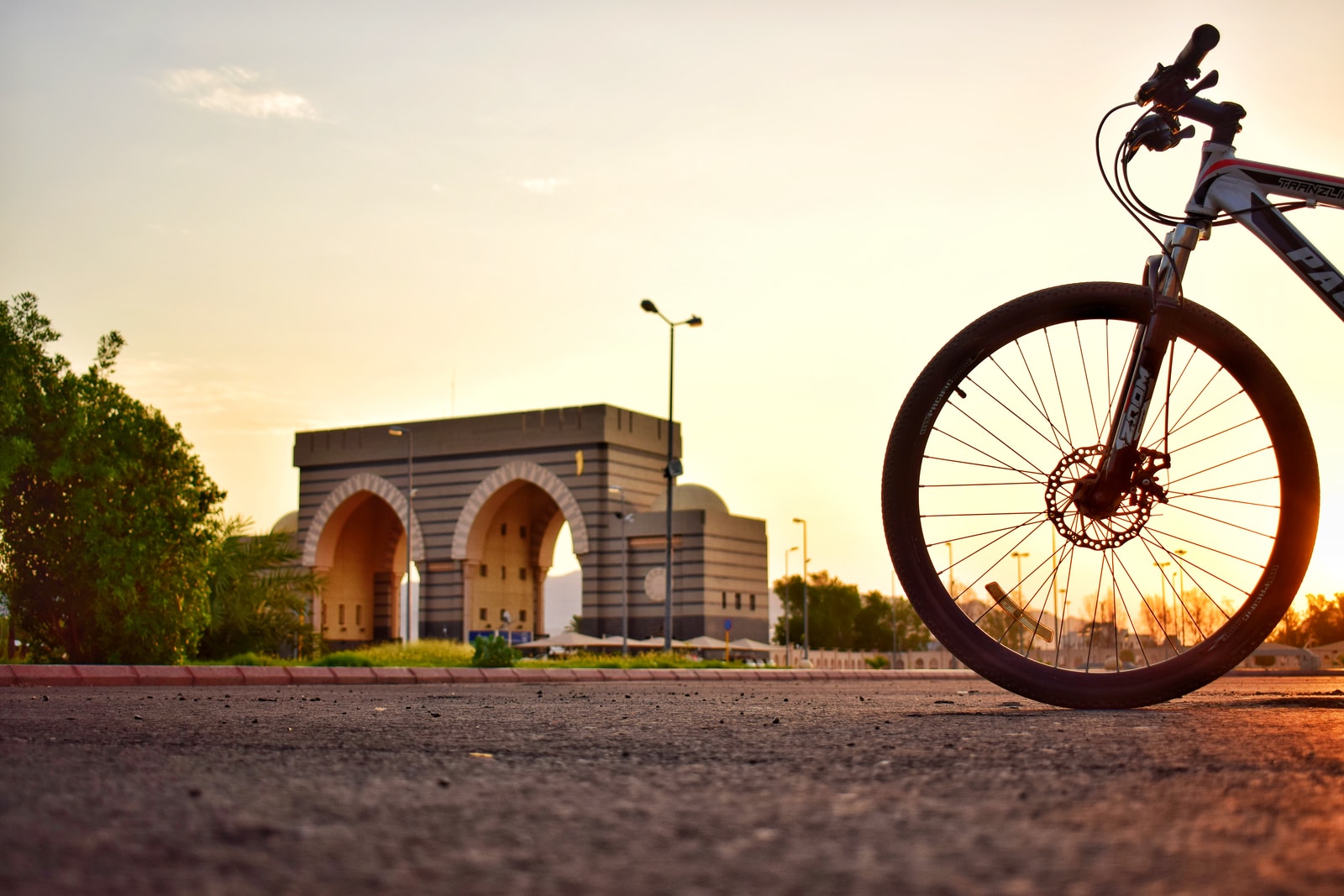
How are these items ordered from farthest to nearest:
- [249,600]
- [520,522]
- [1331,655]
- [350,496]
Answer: [520,522] → [350,496] → [1331,655] → [249,600]

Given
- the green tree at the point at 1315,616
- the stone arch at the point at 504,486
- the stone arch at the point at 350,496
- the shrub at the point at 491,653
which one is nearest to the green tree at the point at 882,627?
the stone arch at the point at 504,486

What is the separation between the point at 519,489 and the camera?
6538 cm

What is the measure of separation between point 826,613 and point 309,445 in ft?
122

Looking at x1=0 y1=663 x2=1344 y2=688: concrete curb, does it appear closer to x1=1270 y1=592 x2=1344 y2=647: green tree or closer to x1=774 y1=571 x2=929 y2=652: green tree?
x1=1270 y1=592 x2=1344 y2=647: green tree

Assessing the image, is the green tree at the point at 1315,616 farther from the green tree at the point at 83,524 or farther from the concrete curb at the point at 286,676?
the green tree at the point at 83,524

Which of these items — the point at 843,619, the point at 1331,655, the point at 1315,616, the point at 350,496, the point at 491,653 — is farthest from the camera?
the point at 843,619

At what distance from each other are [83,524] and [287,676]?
6.78 m

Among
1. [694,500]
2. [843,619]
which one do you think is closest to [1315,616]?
[694,500]

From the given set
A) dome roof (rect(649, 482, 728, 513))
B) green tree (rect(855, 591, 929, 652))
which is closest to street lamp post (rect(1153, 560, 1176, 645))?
dome roof (rect(649, 482, 728, 513))

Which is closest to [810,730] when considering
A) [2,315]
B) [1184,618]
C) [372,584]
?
[1184,618]

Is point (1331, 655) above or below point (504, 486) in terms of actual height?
below

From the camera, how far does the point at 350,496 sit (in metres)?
65.6

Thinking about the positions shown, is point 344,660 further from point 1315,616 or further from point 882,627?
point 882,627

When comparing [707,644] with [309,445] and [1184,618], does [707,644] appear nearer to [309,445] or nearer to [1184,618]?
[309,445]
